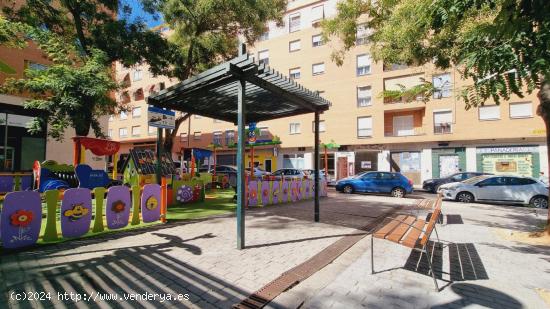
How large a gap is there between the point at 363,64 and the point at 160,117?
22.6 m

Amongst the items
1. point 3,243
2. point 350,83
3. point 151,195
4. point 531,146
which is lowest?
point 3,243

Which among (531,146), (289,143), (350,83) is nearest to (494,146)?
(531,146)

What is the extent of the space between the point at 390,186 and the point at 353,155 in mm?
11937

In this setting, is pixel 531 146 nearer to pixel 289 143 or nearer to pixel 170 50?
pixel 289 143

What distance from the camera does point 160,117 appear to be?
701 centimetres

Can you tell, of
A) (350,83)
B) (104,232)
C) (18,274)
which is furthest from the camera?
(350,83)

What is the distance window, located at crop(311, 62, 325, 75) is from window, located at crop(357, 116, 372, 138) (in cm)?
627

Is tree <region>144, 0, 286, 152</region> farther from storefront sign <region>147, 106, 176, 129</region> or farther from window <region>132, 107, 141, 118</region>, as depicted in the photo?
window <region>132, 107, 141, 118</region>

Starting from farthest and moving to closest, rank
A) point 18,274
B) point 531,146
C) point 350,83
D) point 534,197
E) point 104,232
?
point 350,83, point 531,146, point 534,197, point 104,232, point 18,274

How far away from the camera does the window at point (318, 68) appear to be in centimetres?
2759

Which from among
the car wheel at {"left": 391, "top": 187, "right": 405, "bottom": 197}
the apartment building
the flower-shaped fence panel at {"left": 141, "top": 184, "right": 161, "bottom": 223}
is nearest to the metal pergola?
the flower-shaped fence panel at {"left": 141, "top": 184, "right": 161, "bottom": 223}

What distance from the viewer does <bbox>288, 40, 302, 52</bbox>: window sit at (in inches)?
1146

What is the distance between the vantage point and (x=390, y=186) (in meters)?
14.6

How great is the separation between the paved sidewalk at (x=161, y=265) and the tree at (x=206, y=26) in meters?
9.36
